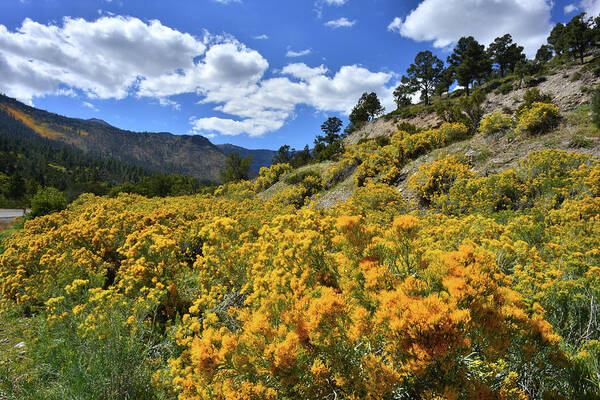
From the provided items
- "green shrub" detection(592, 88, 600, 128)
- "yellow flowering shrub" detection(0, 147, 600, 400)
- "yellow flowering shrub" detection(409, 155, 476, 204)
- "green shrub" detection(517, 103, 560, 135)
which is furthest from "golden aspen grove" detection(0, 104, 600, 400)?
"green shrub" detection(517, 103, 560, 135)

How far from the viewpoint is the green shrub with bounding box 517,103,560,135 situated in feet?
31.4

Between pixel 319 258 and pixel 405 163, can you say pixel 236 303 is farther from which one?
pixel 405 163

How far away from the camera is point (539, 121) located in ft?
31.5

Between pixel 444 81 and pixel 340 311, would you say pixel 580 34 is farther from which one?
pixel 340 311

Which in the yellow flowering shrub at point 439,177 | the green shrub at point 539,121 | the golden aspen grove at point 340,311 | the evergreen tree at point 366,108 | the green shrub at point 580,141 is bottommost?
the golden aspen grove at point 340,311

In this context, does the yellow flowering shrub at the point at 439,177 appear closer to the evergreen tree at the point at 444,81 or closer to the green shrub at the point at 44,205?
the green shrub at the point at 44,205

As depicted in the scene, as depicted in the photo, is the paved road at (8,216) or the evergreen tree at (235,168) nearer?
the paved road at (8,216)

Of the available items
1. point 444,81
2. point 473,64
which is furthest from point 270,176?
point 444,81

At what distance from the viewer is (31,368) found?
3416 mm

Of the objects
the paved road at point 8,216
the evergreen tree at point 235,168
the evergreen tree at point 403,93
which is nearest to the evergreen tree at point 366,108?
the evergreen tree at point 403,93

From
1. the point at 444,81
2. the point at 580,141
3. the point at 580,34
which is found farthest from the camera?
the point at 444,81

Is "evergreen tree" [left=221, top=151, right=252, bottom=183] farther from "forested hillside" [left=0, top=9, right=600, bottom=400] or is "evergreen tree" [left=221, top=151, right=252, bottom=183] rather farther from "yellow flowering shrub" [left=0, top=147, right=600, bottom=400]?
"yellow flowering shrub" [left=0, top=147, right=600, bottom=400]

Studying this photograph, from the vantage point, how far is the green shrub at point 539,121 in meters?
9.57

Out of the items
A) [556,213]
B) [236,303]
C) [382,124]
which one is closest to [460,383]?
[236,303]
